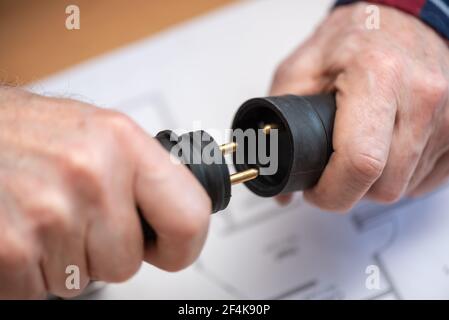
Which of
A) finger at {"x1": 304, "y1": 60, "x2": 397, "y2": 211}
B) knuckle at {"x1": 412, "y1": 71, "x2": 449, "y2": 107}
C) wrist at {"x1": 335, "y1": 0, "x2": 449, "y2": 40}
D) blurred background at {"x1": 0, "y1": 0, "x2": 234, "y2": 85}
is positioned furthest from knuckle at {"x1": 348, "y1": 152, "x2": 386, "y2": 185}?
blurred background at {"x1": 0, "y1": 0, "x2": 234, "y2": 85}

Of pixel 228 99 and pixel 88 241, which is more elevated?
pixel 228 99

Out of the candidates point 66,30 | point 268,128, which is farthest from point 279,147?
point 66,30

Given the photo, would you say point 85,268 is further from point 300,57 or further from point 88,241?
point 300,57

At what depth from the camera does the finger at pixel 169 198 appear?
401 millimetres

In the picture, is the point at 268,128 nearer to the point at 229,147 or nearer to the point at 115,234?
the point at 229,147

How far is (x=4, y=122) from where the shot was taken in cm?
42

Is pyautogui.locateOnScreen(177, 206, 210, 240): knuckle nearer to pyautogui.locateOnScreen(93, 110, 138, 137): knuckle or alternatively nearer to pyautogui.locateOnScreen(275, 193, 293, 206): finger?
pyautogui.locateOnScreen(93, 110, 138, 137): knuckle

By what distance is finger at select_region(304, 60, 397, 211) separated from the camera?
0.52 metres

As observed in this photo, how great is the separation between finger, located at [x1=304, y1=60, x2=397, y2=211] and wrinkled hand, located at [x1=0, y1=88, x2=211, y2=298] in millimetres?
174

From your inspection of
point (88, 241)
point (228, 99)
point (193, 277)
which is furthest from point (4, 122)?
point (228, 99)

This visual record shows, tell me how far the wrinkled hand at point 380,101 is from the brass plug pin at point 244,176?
0.07 metres
